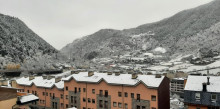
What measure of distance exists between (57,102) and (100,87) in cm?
1659

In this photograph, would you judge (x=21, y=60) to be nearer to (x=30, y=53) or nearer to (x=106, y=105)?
(x=30, y=53)

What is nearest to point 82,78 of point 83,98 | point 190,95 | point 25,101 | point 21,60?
point 83,98

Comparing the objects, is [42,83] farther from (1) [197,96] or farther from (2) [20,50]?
(2) [20,50]

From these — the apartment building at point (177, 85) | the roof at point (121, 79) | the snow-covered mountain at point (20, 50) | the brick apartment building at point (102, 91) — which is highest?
the snow-covered mountain at point (20, 50)

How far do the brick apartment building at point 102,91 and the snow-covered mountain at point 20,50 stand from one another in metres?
78.9

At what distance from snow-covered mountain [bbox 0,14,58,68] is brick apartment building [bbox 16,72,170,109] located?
78.9 m

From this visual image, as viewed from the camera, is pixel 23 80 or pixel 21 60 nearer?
pixel 23 80

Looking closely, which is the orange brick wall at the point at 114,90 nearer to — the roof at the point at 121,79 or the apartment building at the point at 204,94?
the roof at the point at 121,79

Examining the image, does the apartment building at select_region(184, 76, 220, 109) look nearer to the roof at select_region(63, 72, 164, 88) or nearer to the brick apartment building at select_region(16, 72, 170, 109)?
the brick apartment building at select_region(16, 72, 170, 109)

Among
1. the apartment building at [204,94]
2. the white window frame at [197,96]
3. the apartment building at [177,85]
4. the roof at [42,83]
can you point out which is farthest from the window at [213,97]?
the apartment building at [177,85]

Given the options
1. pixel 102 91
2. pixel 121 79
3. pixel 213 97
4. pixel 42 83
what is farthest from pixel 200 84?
pixel 42 83

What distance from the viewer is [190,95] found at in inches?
1462

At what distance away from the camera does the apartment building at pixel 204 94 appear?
3515cm

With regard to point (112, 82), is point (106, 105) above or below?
below
